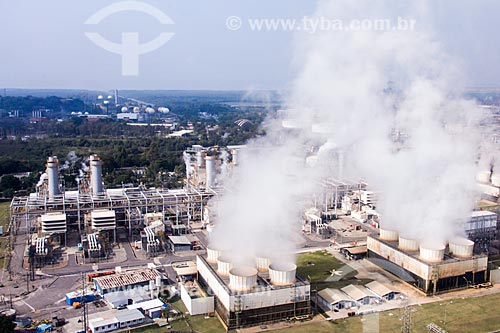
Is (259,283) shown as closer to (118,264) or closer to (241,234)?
(241,234)

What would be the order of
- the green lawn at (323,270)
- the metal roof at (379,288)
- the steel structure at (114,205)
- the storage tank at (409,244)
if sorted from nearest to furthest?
1. the metal roof at (379,288)
2. the green lawn at (323,270)
3. the storage tank at (409,244)
4. the steel structure at (114,205)

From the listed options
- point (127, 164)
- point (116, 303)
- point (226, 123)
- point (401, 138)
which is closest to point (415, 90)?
point (401, 138)

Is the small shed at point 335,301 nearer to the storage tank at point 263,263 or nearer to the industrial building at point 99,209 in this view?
the storage tank at point 263,263

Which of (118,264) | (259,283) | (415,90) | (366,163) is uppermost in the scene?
(415,90)

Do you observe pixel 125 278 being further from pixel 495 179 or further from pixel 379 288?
pixel 495 179

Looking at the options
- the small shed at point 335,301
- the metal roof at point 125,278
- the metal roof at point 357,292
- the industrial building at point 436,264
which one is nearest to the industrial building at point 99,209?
the metal roof at point 125,278

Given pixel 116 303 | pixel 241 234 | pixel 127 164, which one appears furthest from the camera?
pixel 127 164

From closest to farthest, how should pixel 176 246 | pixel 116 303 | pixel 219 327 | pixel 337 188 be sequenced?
pixel 219 327 < pixel 116 303 < pixel 176 246 < pixel 337 188
